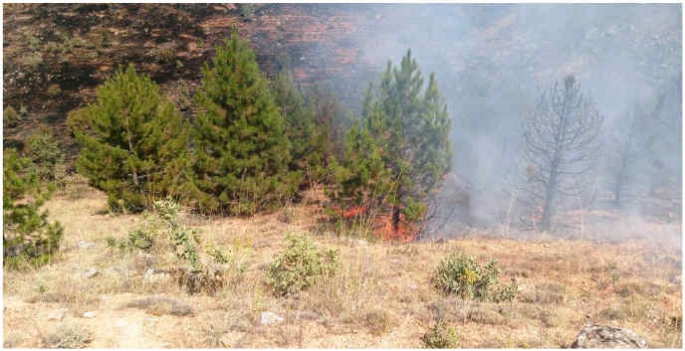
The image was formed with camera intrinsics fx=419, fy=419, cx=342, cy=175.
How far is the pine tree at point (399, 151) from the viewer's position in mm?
9078

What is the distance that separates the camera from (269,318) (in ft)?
9.66

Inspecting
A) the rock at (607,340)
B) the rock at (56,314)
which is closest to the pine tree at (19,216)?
the rock at (56,314)

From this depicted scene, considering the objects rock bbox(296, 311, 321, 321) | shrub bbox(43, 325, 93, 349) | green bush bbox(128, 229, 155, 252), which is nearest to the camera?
shrub bbox(43, 325, 93, 349)

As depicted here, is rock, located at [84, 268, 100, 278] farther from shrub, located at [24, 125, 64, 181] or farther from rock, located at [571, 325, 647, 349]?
shrub, located at [24, 125, 64, 181]

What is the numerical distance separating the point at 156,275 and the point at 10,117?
20.5 meters

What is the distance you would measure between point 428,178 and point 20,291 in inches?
343

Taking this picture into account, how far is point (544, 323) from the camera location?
3340 mm

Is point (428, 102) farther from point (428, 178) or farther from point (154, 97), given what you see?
point (154, 97)

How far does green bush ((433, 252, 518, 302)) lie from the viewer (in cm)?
405

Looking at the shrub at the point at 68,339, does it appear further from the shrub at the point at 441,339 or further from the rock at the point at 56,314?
the shrub at the point at 441,339

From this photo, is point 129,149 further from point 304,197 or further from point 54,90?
point 54,90

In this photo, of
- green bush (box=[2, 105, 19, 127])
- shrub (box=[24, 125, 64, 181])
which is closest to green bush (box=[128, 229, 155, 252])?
shrub (box=[24, 125, 64, 181])

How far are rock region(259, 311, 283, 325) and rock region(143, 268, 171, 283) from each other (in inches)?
53.9

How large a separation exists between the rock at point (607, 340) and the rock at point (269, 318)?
2009mm
